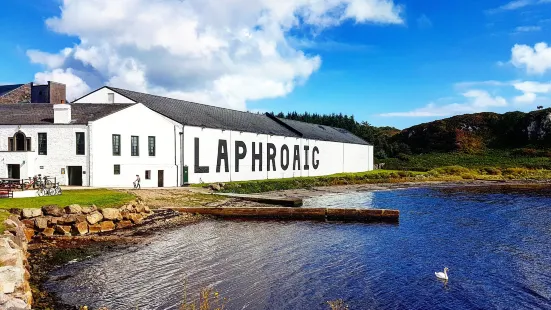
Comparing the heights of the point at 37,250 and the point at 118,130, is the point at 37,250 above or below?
below

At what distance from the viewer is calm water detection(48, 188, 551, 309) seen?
16859 mm

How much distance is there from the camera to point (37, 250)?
76.0ft

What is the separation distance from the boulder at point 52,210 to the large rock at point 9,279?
14600mm

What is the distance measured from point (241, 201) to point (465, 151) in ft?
324

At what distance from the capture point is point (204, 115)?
60719 mm

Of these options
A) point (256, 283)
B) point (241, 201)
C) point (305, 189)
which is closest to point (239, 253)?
point (256, 283)

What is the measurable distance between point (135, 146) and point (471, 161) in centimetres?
8782

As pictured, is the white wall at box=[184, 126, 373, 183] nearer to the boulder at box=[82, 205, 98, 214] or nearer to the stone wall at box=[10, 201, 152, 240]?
→ the stone wall at box=[10, 201, 152, 240]

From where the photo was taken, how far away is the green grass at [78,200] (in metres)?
29.2

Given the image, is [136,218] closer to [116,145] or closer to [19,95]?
[116,145]

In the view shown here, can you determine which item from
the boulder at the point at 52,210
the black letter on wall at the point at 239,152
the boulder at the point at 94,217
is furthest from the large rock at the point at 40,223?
the black letter on wall at the point at 239,152

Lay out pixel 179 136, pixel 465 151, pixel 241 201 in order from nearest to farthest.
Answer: pixel 241 201 < pixel 179 136 < pixel 465 151

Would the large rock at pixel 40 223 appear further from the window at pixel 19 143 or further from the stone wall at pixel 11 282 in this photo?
the window at pixel 19 143

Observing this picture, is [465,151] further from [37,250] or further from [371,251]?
[37,250]
